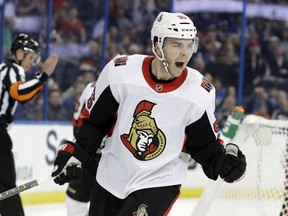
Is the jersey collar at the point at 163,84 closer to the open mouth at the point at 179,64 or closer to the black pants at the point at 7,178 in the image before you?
the open mouth at the point at 179,64

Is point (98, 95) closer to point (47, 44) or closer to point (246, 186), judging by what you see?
point (246, 186)

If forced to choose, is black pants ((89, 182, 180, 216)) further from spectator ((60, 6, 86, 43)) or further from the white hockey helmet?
spectator ((60, 6, 86, 43))

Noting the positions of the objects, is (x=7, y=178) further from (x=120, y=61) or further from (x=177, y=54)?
(x=177, y=54)

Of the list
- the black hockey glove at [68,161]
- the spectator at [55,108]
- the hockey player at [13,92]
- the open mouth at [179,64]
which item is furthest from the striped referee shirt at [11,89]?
the spectator at [55,108]

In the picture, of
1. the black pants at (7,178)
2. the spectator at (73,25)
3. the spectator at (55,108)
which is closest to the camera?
the black pants at (7,178)

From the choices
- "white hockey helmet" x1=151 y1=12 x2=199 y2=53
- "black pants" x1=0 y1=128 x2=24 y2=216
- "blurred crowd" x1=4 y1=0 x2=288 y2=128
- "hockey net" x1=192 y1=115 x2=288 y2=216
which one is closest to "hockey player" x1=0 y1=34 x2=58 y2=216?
A: "black pants" x1=0 y1=128 x2=24 y2=216

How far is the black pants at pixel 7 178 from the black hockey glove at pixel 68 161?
3.70ft

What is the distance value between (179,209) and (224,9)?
122 inches

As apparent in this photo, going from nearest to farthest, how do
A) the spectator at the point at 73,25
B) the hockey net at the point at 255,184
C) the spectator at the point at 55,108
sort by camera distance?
1. the hockey net at the point at 255,184
2. the spectator at the point at 55,108
3. the spectator at the point at 73,25

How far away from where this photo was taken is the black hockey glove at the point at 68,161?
3323mm

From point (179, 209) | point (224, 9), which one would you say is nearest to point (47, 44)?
point (179, 209)

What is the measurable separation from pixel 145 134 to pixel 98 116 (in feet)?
0.69

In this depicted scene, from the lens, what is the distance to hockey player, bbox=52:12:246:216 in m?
3.19

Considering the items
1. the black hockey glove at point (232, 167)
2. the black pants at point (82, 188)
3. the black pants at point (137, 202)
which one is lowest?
the black pants at point (82, 188)
